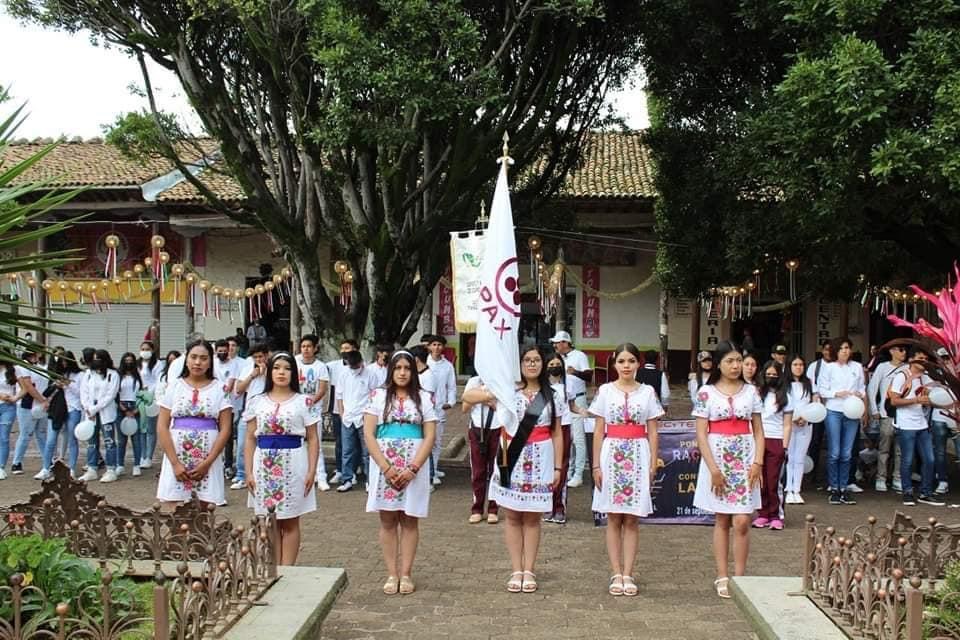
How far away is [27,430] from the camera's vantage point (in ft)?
38.3

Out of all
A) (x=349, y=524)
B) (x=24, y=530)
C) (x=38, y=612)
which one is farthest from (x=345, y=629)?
(x=349, y=524)

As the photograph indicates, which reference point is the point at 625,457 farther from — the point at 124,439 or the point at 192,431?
the point at 124,439

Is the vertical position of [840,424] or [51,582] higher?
[51,582]

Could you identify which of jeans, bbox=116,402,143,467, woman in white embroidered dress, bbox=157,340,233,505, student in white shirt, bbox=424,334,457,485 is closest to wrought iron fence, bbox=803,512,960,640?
woman in white embroidered dress, bbox=157,340,233,505

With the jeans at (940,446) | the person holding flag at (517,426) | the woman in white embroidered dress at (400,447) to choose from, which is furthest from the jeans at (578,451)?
the woman in white embroidered dress at (400,447)

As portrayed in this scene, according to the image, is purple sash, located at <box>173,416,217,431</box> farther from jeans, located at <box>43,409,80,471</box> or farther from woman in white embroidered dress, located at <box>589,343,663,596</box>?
jeans, located at <box>43,409,80,471</box>

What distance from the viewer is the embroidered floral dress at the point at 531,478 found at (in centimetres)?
634

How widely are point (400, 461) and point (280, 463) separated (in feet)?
2.60

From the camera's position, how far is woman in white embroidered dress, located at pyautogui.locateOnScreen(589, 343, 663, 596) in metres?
6.36

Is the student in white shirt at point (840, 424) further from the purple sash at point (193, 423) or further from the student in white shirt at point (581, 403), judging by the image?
the purple sash at point (193, 423)

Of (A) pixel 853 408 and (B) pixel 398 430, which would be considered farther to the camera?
(A) pixel 853 408

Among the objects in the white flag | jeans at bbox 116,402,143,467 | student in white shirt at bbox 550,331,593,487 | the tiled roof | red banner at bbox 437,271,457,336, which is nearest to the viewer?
the white flag

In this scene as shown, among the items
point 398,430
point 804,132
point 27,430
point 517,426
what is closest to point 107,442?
point 27,430

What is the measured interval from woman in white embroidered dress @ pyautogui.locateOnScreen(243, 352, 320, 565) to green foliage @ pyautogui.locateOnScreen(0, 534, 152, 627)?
6.71 ft
